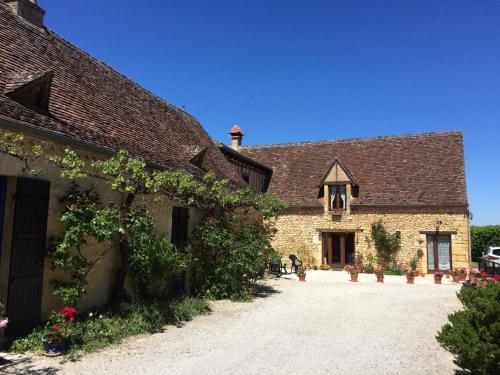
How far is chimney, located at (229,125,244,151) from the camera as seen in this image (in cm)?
2467

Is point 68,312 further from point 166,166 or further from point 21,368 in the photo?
point 166,166

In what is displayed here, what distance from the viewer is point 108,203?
25.0 ft

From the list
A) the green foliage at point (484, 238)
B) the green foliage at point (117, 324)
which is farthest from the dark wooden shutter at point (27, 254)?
the green foliage at point (484, 238)

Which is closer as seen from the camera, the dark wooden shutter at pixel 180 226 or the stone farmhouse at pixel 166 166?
the stone farmhouse at pixel 166 166

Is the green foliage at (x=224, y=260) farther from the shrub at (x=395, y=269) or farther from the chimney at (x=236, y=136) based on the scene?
the chimney at (x=236, y=136)

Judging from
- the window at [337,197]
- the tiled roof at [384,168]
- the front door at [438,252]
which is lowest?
the front door at [438,252]

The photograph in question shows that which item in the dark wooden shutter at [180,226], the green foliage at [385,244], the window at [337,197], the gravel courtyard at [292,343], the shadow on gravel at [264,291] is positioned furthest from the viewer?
the window at [337,197]

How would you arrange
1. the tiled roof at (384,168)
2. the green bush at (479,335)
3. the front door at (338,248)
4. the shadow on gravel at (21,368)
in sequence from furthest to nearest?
the front door at (338,248)
the tiled roof at (384,168)
the shadow on gravel at (21,368)
the green bush at (479,335)

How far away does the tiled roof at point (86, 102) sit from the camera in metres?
7.01

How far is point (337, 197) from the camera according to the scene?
1964cm

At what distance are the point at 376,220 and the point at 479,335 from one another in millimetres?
14236

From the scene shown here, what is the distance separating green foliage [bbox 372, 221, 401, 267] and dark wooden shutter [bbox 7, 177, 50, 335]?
49.9 feet

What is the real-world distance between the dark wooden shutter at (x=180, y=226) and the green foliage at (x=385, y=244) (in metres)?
11.0

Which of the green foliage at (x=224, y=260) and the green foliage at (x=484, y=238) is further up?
the green foliage at (x=484, y=238)
